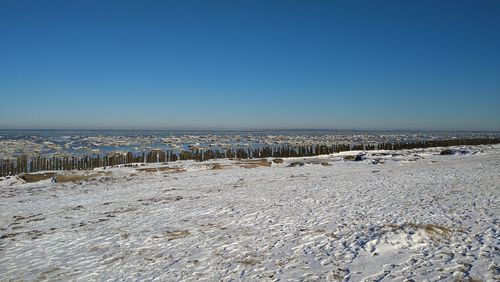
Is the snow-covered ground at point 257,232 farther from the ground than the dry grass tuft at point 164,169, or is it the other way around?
the snow-covered ground at point 257,232

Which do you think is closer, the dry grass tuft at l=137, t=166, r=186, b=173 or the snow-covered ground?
the snow-covered ground

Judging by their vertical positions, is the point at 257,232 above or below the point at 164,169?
above

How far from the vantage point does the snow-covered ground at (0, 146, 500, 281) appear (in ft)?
21.4

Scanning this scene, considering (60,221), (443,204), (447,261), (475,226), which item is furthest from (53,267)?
(443,204)

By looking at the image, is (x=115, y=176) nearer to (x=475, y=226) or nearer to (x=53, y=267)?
(x=53, y=267)

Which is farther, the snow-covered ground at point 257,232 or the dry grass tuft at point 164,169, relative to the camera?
the dry grass tuft at point 164,169

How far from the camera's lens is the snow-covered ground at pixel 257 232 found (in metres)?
6.52

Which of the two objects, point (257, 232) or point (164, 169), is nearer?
point (257, 232)

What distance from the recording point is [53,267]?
273 inches

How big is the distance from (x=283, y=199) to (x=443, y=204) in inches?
205

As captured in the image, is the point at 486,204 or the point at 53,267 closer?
the point at 53,267

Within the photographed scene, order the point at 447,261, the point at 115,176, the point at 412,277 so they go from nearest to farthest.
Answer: the point at 412,277
the point at 447,261
the point at 115,176

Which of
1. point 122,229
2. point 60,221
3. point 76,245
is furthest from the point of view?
point 60,221

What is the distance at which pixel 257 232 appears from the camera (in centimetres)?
880
